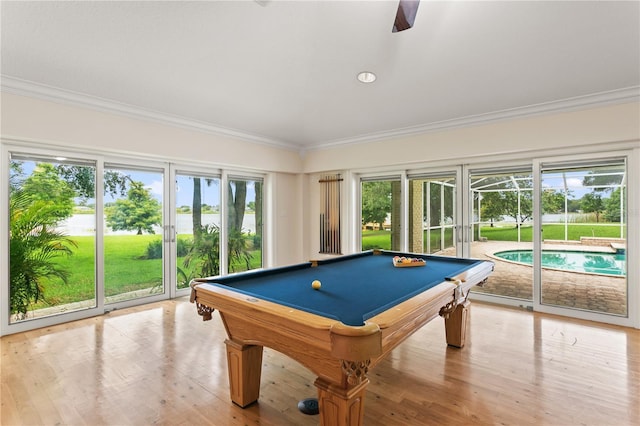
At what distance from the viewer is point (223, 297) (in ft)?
6.16

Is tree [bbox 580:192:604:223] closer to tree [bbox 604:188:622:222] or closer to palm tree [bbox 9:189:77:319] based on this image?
tree [bbox 604:188:622:222]

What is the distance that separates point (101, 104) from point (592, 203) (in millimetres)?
5941

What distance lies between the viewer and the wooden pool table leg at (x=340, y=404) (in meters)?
1.48

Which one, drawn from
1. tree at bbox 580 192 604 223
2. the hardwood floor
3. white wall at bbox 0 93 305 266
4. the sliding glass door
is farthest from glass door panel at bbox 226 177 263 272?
tree at bbox 580 192 604 223

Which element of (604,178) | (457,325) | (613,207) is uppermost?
(604,178)

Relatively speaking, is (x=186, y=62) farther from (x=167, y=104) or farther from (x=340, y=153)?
(x=340, y=153)

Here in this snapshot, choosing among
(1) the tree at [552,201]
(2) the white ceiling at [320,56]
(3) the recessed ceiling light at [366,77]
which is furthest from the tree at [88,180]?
(1) the tree at [552,201]

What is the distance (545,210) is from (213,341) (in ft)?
14.0

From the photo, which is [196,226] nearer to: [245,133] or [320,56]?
[245,133]

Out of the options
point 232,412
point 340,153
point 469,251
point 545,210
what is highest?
point 340,153

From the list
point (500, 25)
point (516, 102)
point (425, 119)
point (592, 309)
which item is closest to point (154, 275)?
point (425, 119)

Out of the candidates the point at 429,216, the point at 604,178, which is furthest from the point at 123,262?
the point at 604,178

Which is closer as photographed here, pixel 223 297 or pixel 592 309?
pixel 223 297

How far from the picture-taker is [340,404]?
→ 148cm
